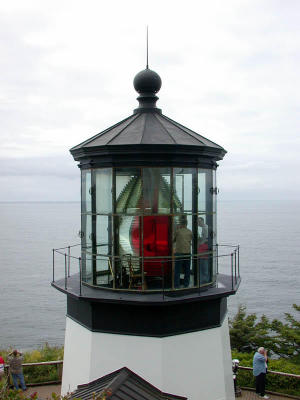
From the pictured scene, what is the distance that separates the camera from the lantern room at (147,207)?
6.74 metres

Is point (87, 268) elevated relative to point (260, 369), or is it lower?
elevated

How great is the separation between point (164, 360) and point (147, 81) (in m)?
Result: 4.37

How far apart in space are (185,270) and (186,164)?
63.2 inches

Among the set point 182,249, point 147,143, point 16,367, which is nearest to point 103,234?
point 182,249

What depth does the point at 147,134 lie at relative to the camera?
689 centimetres

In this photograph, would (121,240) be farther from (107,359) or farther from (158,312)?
(107,359)

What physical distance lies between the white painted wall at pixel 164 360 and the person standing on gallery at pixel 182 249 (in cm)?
85

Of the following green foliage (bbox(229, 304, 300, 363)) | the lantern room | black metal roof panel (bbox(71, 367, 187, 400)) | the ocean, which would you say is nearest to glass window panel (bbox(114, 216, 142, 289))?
the lantern room

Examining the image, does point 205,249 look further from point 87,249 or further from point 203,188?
point 87,249

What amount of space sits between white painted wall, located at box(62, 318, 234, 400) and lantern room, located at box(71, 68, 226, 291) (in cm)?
77

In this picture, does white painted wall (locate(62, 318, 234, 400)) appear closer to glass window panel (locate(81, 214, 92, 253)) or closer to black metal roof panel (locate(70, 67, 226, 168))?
glass window panel (locate(81, 214, 92, 253))

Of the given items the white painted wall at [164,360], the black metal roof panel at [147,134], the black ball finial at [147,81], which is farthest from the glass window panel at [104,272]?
the black ball finial at [147,81]

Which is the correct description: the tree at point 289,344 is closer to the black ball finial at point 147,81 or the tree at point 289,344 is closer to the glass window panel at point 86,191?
the glass window panel at point 86,191

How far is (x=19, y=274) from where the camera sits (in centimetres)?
4084
